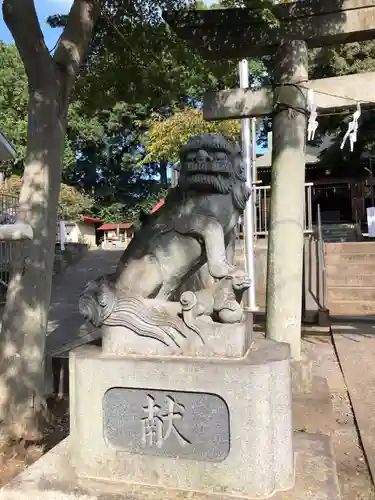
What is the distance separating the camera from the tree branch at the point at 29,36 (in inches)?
165

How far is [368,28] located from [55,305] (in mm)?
8331

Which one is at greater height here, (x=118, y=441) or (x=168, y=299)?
(x=168, y=299)

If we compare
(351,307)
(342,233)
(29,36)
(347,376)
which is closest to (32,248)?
(29,36)

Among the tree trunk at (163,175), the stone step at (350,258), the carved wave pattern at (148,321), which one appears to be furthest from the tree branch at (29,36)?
the tree trunk at (163,175)

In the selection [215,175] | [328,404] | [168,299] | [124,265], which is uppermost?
[215,175]

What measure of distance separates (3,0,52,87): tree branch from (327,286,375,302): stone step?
8.10 meters

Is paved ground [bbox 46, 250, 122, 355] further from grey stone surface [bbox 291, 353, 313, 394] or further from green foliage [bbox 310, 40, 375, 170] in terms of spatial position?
green foliage [bbox 310, 40, 375, 170]

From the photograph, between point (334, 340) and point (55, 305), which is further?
point (55, 305)

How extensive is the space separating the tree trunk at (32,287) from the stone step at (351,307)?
702 cm

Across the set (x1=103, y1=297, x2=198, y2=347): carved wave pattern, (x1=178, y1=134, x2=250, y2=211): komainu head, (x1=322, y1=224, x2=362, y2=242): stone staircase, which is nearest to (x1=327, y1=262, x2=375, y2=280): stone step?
(x1=322, y1=224, x2=362, y2=242): stone staircase

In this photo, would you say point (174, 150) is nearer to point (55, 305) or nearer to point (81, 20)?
point (55, 305)

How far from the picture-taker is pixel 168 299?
285 cm

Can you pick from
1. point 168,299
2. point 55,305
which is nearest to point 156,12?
point 168,299

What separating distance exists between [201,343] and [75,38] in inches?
136
